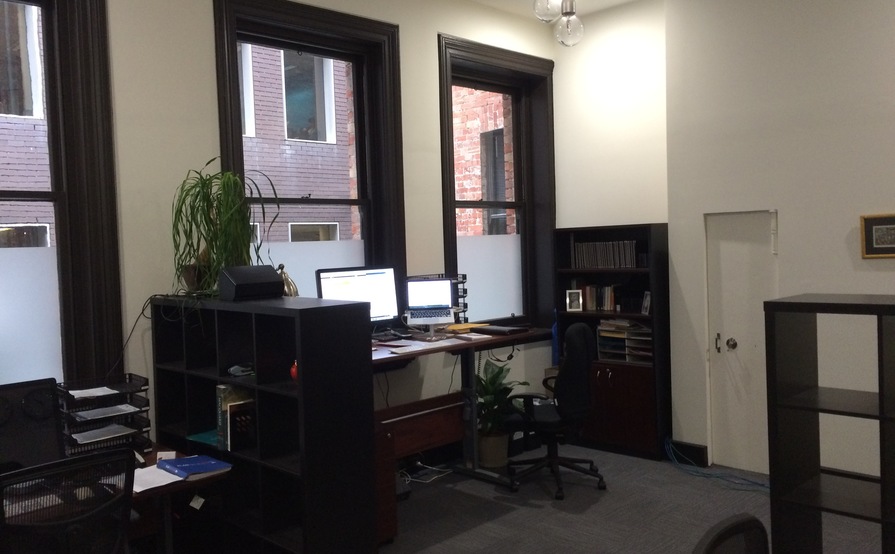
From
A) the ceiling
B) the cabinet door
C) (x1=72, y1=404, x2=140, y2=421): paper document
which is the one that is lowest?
the cabinet door

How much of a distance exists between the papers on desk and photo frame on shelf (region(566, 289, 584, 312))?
11.7 feet

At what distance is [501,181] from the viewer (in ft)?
20.1

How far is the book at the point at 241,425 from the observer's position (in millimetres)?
3270

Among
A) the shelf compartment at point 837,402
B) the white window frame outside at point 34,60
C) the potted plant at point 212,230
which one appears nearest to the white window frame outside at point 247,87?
the potted plant at point 212,230

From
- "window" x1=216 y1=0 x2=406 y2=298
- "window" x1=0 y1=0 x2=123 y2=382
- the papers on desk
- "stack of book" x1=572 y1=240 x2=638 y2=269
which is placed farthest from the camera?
"stack of book" x1=572 y1=240 x2=638 y2=269

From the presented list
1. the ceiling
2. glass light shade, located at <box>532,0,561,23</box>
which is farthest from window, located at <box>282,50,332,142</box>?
glass light shade, located at <box>532,0,561,23</box>

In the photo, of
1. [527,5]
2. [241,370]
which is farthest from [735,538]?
[527,5]

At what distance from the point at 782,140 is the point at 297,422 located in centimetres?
355

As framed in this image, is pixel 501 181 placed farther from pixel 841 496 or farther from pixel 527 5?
pixel 841 496

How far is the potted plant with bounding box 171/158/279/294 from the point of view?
355 cm

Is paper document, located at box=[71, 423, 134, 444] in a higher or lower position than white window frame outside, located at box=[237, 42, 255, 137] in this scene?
lower

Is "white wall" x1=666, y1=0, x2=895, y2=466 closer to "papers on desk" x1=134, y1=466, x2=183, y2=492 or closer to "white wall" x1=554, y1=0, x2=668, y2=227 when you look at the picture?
"white wall" x1=554, y1=0, x2=668, y2=227

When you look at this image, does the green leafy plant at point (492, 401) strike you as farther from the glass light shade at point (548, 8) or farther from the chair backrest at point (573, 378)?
the glass light shade at point (548, 8)

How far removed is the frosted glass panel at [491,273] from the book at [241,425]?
106 inches
